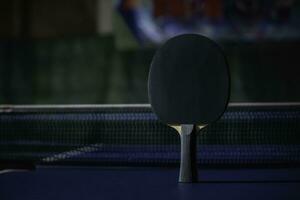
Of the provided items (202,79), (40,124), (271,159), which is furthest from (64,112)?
(202,79)

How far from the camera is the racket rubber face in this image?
100 cm

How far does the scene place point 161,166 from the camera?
1.31m

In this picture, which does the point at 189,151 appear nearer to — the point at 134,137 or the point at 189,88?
the point at 189,88

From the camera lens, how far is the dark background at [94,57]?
5.68 meters

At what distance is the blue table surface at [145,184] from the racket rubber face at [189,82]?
129mm

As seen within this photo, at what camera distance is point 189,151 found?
39.9 inches

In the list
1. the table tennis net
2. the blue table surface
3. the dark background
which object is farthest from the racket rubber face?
Result: the dark background

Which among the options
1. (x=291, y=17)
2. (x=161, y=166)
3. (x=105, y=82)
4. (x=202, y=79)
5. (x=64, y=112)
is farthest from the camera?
(x=105, y=82)

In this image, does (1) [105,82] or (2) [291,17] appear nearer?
(2) [291,17]

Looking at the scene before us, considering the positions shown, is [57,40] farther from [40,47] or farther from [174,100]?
[174,100]

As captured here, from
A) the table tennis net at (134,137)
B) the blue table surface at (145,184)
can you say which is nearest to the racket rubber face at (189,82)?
the blue table surface at (145,184)

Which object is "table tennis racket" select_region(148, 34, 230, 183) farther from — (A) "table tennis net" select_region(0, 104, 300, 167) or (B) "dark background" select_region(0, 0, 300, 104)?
(B) "dark background" select_region(0, 0, 300, 104)

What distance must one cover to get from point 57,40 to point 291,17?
2638 millimetres

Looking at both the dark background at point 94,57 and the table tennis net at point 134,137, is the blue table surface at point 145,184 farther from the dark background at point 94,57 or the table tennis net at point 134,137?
the dark background at point 94,57
